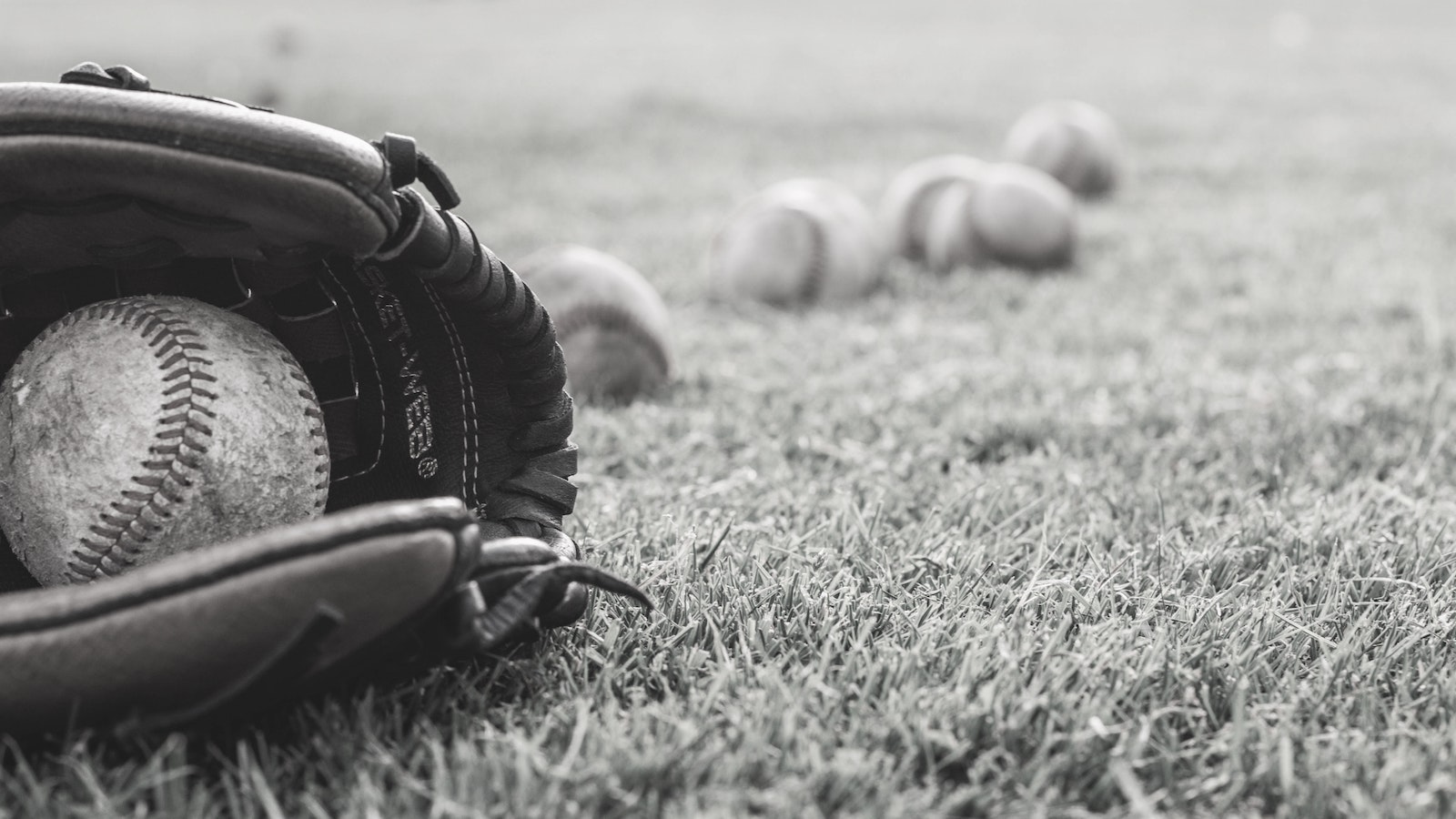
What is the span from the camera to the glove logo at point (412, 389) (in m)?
2.29

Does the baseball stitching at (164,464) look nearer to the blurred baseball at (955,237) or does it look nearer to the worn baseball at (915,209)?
the blurred baseball at (955,237)

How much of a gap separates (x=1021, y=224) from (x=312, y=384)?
421 cm

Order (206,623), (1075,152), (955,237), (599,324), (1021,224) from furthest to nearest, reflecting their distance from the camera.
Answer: (1075,152) → (955,237) → (1021,224) → (599,324) → (206,623)

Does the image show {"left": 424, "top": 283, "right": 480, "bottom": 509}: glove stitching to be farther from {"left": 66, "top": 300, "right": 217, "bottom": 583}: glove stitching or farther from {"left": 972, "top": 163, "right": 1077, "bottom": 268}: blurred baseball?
{"left": 972, "top": 163, "right": 1077, "bottom": 268}: blurred baseball

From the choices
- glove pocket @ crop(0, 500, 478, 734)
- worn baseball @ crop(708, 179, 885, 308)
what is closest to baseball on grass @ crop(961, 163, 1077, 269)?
worn baseball @ crop(708, 179, 885, 308)

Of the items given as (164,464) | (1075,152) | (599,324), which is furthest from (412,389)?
(1075,152)

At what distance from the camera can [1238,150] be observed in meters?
9.77

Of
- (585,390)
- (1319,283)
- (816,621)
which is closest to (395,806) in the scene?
(816,621)

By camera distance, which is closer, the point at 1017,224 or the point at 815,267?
the point at 815,267

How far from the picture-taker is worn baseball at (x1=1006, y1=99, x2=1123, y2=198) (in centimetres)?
787

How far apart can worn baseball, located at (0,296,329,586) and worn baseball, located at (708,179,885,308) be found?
130 inches

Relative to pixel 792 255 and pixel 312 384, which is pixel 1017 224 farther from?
pixel 312 384

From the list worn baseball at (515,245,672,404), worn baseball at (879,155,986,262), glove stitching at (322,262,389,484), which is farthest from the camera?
worn baseball at (879,155,986,262)

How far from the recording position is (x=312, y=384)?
2305 millimetres
